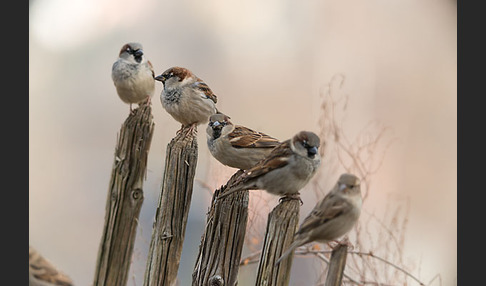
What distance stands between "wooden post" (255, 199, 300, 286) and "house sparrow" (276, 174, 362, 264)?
0.42 feet

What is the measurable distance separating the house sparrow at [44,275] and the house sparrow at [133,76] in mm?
1611

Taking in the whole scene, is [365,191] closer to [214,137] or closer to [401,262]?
[401,262]

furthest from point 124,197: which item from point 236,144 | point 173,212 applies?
point 236,144

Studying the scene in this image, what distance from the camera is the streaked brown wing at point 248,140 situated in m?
3.73

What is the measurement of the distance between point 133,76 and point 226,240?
6.30 feet

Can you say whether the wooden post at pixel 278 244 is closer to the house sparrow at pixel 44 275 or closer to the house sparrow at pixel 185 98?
the house sparrow at pixel 44 275

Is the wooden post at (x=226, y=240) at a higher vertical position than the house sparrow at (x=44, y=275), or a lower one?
higher

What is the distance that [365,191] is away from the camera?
528cm

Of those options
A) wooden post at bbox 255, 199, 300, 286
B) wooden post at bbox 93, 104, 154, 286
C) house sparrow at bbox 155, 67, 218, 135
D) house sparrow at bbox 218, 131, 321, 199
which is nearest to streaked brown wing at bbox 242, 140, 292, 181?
house sparrow at bbox 218, 131, 321, 199

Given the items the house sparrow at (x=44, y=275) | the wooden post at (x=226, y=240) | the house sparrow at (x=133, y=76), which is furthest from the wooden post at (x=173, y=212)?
the house sparrow at (x=133, y=76)

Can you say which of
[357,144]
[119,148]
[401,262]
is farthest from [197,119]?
[401,262]

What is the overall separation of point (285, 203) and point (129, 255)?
1298 mm

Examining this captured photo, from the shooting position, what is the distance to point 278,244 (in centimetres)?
289

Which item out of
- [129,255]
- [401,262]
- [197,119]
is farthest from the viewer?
[401,262]
